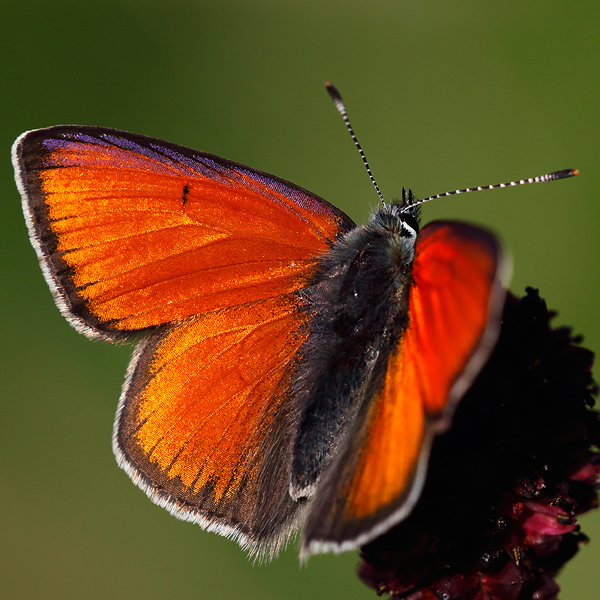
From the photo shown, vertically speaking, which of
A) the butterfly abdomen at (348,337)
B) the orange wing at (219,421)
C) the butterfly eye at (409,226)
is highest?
the butterfly eye at (409,226)

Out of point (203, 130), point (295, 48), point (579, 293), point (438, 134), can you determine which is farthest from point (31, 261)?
point (579, 293)

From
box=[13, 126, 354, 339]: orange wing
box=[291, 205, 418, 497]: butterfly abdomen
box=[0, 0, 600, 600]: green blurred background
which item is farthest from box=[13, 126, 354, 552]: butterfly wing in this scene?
box=[0, 0, 600, 600]: green blurred background

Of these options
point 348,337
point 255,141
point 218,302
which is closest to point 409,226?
point 348,337

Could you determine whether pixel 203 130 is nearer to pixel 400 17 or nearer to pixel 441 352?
pixel 400 17

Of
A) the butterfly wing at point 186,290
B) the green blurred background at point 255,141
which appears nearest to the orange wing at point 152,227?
the butterfly wing at point 186,290

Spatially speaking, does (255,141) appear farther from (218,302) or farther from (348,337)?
→ (348,337)

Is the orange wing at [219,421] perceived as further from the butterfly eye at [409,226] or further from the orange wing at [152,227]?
the butterfly eye at [409,226]

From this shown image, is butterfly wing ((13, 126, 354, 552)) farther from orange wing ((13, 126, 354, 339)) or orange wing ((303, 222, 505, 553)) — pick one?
orange wing ((303, 222, 505, 553))
